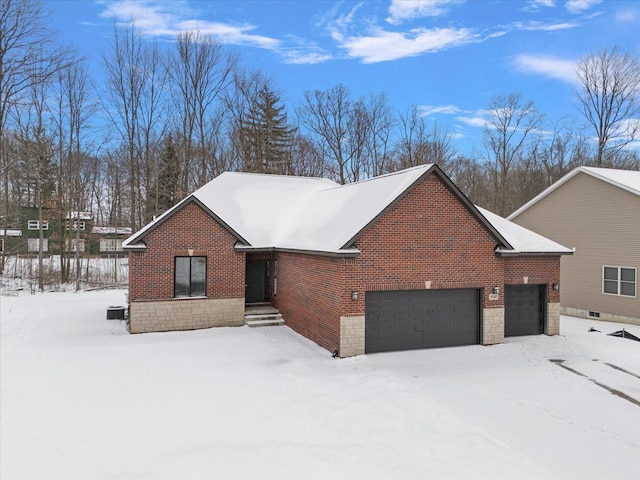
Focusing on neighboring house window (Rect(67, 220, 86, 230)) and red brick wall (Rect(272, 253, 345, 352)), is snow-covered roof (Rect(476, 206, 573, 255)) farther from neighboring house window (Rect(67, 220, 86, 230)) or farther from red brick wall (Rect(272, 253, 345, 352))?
neighboring house window (Rect(67, 220, 86, 230))

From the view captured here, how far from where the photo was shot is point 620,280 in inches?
722

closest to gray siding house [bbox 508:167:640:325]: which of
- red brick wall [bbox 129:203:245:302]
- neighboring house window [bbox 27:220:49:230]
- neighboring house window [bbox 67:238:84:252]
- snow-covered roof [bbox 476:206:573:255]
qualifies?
snow-covered roof [bbox 476:206:573:255]

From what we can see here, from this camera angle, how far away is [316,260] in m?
13.7

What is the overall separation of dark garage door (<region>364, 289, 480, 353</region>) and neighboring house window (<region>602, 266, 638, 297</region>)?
8708 mm

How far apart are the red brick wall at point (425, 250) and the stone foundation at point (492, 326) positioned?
0.88 feet

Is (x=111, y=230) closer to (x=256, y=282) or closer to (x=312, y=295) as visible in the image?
(x=256, y=282)

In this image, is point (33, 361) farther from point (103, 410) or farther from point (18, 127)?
point (18, 127)

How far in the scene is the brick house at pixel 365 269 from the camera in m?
12.7

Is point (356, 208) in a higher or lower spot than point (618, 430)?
higher

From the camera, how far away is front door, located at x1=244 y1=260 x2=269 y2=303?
1852 centimetres

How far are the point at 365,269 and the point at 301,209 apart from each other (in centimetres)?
737

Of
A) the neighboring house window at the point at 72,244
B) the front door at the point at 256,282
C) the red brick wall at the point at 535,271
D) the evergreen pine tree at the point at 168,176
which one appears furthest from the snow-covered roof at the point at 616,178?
the neighboring house window at the point at 72,244

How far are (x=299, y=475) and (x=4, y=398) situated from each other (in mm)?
6797

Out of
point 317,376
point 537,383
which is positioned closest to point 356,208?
point 317,376
